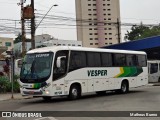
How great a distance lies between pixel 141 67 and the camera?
27.7 m

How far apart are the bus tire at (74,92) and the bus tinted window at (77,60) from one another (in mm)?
1089

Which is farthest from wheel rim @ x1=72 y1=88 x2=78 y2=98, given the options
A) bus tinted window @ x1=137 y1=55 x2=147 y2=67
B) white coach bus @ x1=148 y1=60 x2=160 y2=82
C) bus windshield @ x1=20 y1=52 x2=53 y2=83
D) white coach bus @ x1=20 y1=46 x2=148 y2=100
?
white coach bus @ x1=148 y1=60 x2=160 y2=82

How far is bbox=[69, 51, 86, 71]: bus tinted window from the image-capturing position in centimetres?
2066

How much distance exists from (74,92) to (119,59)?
581 cm

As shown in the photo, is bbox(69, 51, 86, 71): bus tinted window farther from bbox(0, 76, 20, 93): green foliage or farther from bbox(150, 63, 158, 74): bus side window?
A: bbox(150, 63, 158, 74): bus side window

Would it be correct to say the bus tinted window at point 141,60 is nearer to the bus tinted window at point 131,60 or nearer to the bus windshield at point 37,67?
the bus tinted window at point 131,60

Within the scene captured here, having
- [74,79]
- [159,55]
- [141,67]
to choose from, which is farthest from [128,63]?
[159,55]

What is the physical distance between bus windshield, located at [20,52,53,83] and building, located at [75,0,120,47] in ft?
95.8

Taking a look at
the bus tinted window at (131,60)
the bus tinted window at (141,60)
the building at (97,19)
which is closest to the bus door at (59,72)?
the bus tinted window at (131,60)

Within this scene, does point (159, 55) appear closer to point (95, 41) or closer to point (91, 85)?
point (95, 41)

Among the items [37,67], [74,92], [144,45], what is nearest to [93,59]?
[74,92]

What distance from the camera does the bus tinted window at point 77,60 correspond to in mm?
20656

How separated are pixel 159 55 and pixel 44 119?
43.8 metres

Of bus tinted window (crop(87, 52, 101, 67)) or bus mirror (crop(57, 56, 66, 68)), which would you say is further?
bus tinted window (crop(87, 52, 101, 67))
